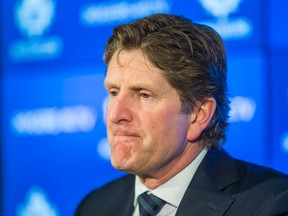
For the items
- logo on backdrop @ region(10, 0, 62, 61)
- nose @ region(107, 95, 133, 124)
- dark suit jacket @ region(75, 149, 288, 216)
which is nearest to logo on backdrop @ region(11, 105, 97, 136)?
logo on backdrop @ region(10, 0, 62, 61)

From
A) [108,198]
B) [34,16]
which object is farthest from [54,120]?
[108,198]

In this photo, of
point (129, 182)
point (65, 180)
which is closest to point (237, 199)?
point (129, 182)

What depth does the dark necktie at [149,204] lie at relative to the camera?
1.81 meters

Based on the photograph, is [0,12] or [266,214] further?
[0,12]

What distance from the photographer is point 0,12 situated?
3055 mm

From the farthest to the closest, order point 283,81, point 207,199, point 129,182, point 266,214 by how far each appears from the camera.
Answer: point 283,81 → point 129,182 → point 207,199 → point 266,214

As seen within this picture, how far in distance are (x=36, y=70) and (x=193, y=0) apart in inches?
37.0

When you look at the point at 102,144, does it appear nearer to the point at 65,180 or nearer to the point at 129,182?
the point at 65,180

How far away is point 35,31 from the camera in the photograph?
2.93 m

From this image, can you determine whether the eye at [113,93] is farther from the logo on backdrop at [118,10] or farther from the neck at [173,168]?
the logo on backdrop at [118,10]

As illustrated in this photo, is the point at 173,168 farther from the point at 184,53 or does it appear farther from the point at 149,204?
the point at 184,53

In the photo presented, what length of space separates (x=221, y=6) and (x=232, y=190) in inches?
39.8

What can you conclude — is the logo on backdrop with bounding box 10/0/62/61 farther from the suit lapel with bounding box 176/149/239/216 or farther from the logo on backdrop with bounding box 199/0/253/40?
the suit lapel with bounding box 176/149/239/216

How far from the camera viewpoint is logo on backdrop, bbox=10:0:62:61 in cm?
286
